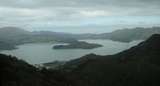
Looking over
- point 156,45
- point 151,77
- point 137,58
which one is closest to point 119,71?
point 151,77

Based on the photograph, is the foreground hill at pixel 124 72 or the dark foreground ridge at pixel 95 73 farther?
the foreground hill at pixel 124 72

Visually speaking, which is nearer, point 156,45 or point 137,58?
point 137,58

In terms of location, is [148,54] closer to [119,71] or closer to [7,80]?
[119,71]

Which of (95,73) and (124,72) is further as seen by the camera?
(95,73)

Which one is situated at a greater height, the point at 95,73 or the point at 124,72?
the point at 124,72

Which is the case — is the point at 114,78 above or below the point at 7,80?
below

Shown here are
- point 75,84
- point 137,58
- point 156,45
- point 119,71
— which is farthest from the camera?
point 156,45

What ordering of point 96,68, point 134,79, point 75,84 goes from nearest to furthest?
point 75,84, point 134,79, point 96,68

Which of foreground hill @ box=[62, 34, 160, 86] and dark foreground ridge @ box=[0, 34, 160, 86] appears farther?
foreground hill @ box=[62, 34, 160, 86]
